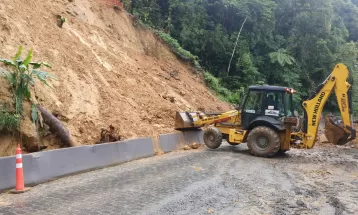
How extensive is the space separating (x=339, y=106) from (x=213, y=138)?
441 centimetres

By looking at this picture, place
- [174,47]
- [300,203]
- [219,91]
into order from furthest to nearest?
[219,91] < [174,47] < [300,203]

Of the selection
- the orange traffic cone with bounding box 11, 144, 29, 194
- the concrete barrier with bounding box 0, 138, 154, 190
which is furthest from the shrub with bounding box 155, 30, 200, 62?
the orange traffic cone with bounding box 11, 144, 29, 194

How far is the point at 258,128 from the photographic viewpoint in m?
12.5

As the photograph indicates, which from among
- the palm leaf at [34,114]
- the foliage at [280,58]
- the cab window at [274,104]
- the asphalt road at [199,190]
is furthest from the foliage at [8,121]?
the foliage at [280,58]

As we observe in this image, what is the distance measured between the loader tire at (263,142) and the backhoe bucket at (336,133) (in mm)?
1938

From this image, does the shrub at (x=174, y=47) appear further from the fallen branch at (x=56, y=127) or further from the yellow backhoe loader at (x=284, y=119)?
the fallen branch at (x=56, y=127)

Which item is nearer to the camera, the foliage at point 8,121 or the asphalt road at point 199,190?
the asphalt road at point 199,190

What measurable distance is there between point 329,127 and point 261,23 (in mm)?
18682

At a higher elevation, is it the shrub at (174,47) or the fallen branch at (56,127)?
the shrub at (174,47)

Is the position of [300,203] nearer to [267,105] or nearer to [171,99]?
[267,105]

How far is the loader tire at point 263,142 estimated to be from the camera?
12172mm

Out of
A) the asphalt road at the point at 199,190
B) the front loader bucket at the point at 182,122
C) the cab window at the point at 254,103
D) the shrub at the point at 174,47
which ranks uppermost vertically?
the shrub at the point at 174,47

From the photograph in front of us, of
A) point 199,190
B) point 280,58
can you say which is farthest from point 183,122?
point 280,58

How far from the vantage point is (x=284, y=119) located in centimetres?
1231
